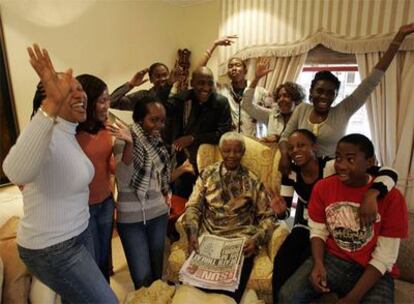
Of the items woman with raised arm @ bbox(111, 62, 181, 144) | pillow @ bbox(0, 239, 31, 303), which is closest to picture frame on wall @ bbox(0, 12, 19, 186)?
woman with raised arm @ bbox(111, 62, 181, 144)

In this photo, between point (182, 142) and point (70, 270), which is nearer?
point (70, 270)

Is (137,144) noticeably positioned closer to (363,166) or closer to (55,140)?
(55,140)

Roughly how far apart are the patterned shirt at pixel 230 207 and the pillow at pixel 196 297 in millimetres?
324

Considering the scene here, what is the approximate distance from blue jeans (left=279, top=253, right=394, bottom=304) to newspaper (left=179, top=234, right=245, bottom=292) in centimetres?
26

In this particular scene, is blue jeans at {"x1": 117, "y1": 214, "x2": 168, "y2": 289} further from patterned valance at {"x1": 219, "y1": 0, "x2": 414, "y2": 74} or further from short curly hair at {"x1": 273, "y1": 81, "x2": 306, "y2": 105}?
patterned valance at {"x1": 219, "y1": 0, "x2": 414, "y2": 74}

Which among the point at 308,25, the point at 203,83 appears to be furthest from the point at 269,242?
the point at 308,25

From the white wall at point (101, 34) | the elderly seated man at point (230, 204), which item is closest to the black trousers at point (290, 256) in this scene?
the elderly seated man at point (230, 204)

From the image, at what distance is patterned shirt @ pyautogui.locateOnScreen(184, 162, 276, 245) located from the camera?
1.83m

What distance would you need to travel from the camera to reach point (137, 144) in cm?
161

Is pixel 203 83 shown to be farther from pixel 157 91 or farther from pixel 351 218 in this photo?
pixel 351 218

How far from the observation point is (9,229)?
1790mm

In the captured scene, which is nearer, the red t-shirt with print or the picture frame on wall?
the red t-shirt with print

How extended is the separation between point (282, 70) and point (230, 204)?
61.4 inches

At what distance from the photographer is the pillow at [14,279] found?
1558 mm
